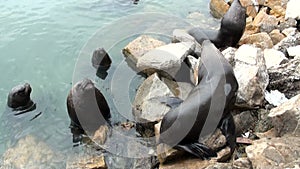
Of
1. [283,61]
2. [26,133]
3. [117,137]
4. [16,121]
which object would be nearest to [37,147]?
[26,133]

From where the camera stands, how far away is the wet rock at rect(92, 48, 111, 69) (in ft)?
24.3

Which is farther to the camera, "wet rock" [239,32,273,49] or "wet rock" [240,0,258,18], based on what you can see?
"wet rock" [240,0,258,18]

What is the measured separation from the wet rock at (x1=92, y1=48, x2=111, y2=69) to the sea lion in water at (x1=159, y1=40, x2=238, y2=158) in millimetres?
2627

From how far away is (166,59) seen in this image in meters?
6.60

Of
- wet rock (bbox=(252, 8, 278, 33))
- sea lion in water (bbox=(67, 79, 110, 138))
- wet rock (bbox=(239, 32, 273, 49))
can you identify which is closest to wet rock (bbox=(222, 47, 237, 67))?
wet rock (bbox=(239, 32, 273, 49))

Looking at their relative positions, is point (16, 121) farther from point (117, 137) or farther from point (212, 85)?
point (212, 85)

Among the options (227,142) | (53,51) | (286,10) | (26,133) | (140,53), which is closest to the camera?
(227,142)

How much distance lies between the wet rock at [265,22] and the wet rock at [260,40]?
839 mm

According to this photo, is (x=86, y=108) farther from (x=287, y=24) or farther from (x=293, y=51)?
(x=287, y=24)

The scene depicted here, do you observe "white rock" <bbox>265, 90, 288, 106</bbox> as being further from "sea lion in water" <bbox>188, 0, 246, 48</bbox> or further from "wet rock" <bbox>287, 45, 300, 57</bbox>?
"sea lion in water" <bbox>188, 0, 246, 48</bbox>

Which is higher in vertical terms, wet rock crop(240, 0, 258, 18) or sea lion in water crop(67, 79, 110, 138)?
wet rock crop(240, 0, 258, 18)

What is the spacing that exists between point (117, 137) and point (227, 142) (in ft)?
5.90

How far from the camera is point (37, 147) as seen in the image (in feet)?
18.8

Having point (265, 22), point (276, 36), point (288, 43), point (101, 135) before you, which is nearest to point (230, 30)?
point (276, 36)
